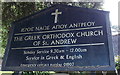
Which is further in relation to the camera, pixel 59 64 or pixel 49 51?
pixel 49 51

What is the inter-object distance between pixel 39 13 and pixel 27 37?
0.65 metres

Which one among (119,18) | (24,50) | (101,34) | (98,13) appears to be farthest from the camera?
(119,18)

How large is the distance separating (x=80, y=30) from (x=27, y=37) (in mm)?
1237

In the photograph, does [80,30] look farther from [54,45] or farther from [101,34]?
[54,45]

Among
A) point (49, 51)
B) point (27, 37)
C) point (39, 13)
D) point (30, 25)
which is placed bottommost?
point (49, 51)

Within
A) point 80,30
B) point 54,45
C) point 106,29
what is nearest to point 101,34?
point 106,29

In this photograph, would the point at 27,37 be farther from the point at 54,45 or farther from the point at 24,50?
the point at 54,45

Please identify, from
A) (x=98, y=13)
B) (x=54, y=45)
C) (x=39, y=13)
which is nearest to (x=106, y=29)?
(x=98, y=13)

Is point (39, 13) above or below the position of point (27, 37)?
above

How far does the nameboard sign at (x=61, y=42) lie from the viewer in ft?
8.96

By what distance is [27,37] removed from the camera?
3389 millimetres

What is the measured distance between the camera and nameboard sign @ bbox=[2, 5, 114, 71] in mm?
2730

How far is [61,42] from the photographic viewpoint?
10.1ft

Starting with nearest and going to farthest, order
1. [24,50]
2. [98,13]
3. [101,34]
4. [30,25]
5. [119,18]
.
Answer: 1. [101,34]
2. [98,13]
3. [24,50]
4. [30,25]
5. [119,18]
